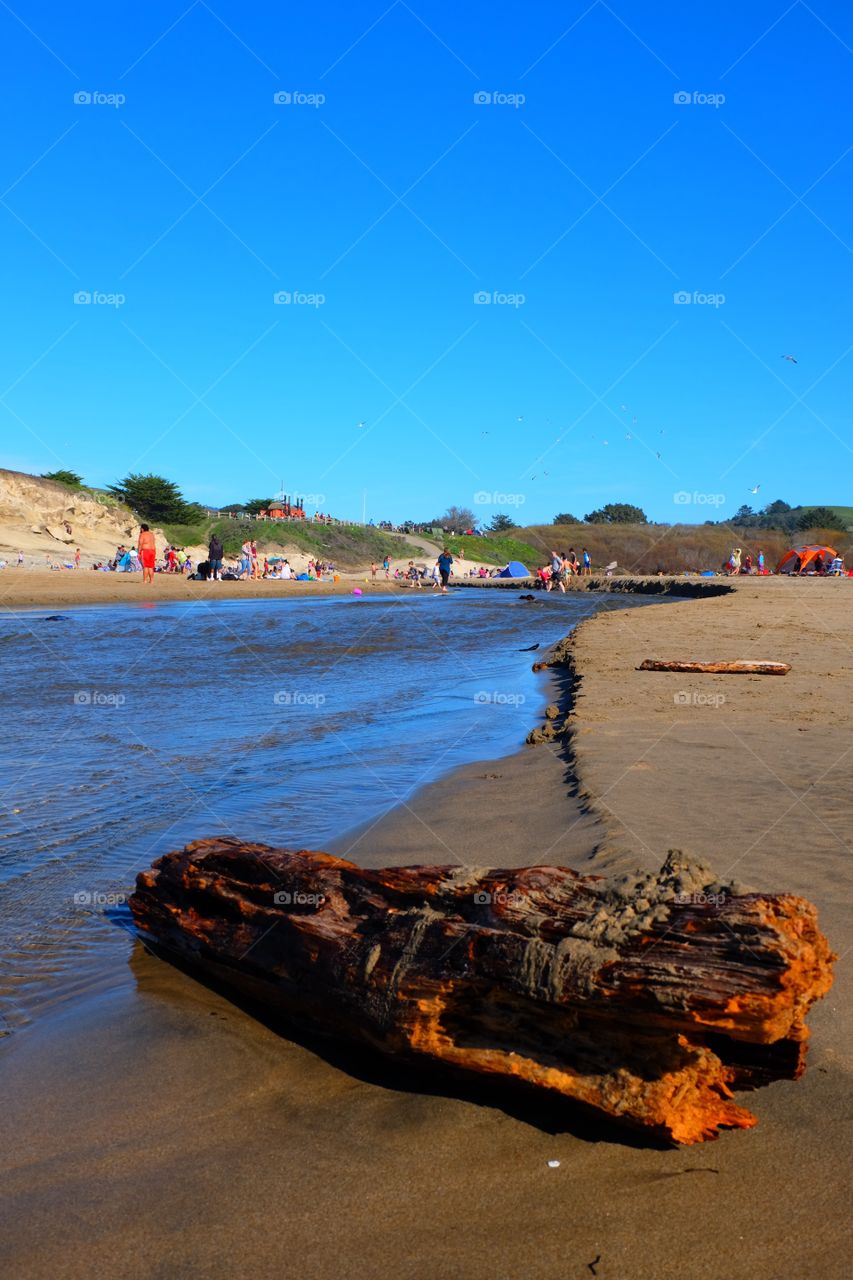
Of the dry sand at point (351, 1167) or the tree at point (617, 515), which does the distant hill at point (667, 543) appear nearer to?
the tree at point (617, 515)

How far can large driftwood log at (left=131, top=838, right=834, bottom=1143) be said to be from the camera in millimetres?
2432

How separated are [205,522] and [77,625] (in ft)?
169

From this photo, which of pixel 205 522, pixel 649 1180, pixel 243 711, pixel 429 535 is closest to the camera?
pixel 649 1180

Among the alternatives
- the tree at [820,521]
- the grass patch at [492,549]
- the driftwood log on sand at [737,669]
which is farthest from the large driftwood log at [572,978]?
the tree at [820,521]

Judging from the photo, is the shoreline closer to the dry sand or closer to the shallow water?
the shallow water

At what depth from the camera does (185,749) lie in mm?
8141

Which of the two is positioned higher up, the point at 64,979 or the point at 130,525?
the point at 130,525

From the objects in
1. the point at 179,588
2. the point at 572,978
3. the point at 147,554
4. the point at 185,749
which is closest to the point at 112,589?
the point at 147,554

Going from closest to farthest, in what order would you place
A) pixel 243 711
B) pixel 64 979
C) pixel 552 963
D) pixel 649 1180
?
pixel 649 1180 → pixel 552 963 → pixel 64 979 → pixel 243 711

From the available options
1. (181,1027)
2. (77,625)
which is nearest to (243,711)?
(181,1027)

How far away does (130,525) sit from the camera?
186 feet

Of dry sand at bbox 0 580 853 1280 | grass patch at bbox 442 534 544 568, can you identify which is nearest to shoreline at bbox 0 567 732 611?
dry sand at bbox 0 580 853 1280

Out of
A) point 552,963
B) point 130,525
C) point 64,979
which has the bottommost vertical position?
point 64,979

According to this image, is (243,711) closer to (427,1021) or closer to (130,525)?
(427,1021)
